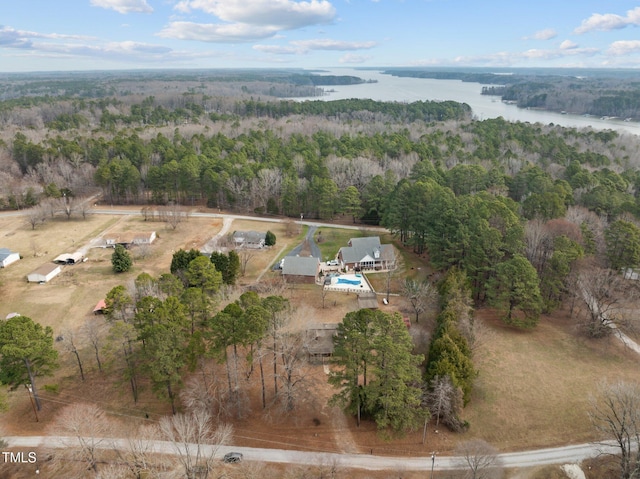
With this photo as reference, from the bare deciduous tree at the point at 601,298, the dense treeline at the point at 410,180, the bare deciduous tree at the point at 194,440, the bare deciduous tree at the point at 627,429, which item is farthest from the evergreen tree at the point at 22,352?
the bare deciduous tree at the point at 601,298

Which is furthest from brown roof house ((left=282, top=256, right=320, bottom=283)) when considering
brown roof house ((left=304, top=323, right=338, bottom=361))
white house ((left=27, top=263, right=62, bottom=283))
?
white house ((left=27, top=263, right=62, bottom=283))

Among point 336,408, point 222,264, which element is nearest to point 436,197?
point 222,264

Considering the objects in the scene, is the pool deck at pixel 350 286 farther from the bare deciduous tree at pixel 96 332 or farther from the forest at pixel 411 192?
the bare deciduous tree at pixel 96 332

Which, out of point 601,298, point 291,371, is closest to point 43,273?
point 291,371

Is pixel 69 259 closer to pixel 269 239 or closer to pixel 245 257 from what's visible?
pixel 245 257

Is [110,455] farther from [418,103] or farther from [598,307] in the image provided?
[418,103]
